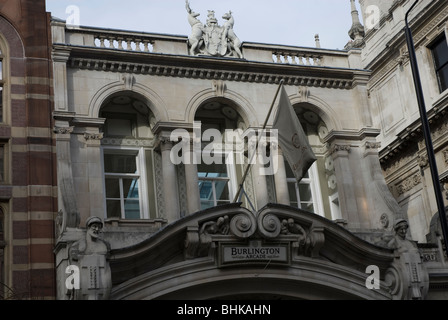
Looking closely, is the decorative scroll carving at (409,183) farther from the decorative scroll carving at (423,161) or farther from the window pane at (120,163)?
the window pane at (120,163)

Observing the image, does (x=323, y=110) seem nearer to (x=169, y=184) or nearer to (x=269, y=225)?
(x=169, y=184)

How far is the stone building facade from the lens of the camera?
19031 mm

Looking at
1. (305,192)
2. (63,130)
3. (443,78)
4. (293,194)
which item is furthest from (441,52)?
(63,130)

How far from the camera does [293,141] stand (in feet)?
65.9

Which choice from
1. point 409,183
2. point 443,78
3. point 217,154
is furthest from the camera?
point 409,183

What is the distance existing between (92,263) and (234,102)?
799 centimetres

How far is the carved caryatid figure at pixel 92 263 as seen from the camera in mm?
17578

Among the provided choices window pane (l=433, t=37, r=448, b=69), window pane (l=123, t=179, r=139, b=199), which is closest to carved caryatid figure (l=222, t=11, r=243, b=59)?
window pane (l=123, t=179, r=139, b=199)

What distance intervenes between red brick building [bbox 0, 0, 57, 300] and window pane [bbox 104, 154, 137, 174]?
6.37 ft

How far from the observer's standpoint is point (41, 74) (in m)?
22.0

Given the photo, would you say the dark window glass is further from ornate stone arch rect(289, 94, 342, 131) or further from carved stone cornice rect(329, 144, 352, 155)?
carved stone cornice rect(329, 144, 352, 155)

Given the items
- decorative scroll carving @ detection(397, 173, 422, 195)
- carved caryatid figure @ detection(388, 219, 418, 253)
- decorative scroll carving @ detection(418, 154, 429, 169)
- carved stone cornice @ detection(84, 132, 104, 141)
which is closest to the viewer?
carved caryatid figure @ detection(388, 219, 418, 253)

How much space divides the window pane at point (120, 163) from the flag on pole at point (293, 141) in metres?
4.72

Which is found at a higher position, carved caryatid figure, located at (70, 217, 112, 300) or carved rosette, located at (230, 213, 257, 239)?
carved rosette, located at (230, 213, 257, 239)
